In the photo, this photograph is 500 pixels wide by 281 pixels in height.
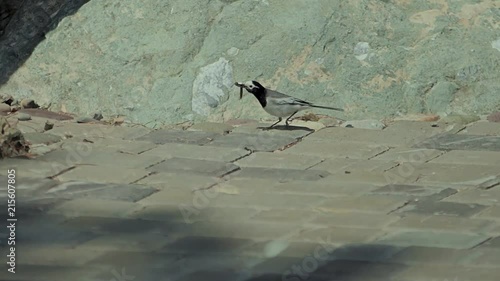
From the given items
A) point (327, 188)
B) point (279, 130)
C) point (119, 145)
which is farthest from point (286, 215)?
point (279, 130)

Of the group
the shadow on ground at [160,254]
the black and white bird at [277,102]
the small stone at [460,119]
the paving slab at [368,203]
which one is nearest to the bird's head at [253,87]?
the black and white bird at [277,102]

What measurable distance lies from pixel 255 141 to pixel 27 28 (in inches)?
103

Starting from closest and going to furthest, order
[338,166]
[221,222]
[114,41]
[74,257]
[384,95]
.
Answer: [74,257] < [221,222] < [338,166] < [384,95] < [114,41]

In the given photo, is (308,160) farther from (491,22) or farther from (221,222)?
(491,22)

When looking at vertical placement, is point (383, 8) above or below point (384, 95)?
above

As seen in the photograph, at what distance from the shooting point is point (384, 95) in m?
8.06

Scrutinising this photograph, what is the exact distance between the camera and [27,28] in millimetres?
9008

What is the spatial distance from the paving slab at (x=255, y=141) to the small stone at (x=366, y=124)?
0.52 metres

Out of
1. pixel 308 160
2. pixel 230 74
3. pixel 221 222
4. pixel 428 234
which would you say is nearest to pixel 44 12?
pixel 230 74

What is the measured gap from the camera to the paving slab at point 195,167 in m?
6.61

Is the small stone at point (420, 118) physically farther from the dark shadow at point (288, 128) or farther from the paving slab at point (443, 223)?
the paving slab at point (443, 223)

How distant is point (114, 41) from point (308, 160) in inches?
93.5

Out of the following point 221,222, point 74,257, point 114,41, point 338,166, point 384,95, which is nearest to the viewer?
point 74,257

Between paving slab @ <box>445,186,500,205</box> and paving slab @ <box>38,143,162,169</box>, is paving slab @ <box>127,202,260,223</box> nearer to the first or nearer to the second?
paving slab @ <box>38,143,162,169</box>
